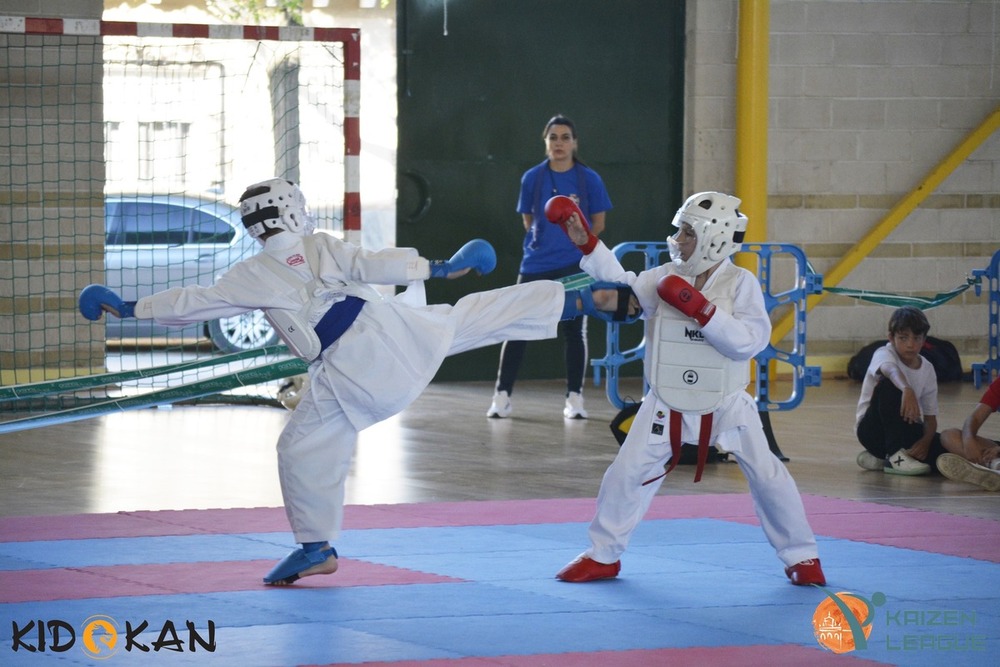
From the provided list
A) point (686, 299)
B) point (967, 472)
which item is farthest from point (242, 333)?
point (686, 299)

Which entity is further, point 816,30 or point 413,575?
point 816,30

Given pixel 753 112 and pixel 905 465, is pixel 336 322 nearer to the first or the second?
pixel 905 465

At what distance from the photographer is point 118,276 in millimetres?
11312

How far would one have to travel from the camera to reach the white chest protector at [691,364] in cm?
480

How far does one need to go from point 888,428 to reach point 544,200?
2.85 metres

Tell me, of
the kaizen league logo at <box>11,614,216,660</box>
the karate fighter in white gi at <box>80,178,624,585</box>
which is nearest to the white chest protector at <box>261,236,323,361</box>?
the karate fighter in white gi at <box>80,178,624,585</box>

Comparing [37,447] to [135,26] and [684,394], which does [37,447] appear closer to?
[135,26]

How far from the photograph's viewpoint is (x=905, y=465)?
23.6 feet

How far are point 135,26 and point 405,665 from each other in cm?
578

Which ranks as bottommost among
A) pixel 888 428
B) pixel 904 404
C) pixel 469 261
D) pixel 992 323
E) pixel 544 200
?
pixel 888 428

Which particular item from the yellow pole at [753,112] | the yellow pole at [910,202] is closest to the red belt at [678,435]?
the yellow pole at [753,112]

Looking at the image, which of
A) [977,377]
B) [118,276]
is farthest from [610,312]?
[118,276]

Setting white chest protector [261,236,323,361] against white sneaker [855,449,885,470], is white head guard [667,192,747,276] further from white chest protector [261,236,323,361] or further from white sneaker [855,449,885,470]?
white sneaker [855,449,885,470]

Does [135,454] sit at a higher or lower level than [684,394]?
lower
